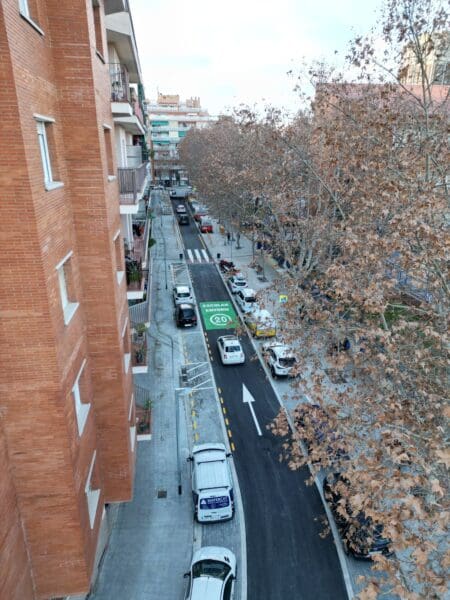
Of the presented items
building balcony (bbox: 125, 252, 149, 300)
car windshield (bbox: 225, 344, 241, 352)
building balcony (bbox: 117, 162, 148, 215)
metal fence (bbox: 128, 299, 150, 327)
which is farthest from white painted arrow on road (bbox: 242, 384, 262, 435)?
building balcony (bbox: 117, 162, 148, 215)

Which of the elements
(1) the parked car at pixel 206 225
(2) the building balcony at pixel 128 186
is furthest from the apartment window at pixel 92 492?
(1) the parked car at pixel 206 225

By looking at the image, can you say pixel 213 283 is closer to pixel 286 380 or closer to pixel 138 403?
pixel 286 380

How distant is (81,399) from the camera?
325 inches

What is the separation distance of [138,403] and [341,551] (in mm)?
7848

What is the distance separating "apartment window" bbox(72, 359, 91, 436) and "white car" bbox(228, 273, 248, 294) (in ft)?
66.0

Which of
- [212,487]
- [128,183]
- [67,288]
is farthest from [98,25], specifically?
[212,487]

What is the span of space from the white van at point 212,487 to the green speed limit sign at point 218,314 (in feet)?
36.7

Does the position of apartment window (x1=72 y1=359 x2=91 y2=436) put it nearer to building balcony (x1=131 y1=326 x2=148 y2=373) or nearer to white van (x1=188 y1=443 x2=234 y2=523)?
building balcony (x1=131 y1=326 x2=148 y2=373)

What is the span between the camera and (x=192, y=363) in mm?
19859

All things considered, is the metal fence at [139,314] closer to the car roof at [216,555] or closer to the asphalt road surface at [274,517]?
the asphalt road surface at [274,517]

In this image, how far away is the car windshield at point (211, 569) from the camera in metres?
9.38

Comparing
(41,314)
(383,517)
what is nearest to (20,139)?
(41,314)

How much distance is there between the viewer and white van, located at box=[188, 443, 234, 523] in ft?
36.8

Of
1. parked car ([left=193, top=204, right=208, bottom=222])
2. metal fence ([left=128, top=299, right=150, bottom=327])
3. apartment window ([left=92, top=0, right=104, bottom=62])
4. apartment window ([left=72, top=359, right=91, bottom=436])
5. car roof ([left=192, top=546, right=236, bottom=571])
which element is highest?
apartment window ([left=92, top=0, right=104, bottom=62])
